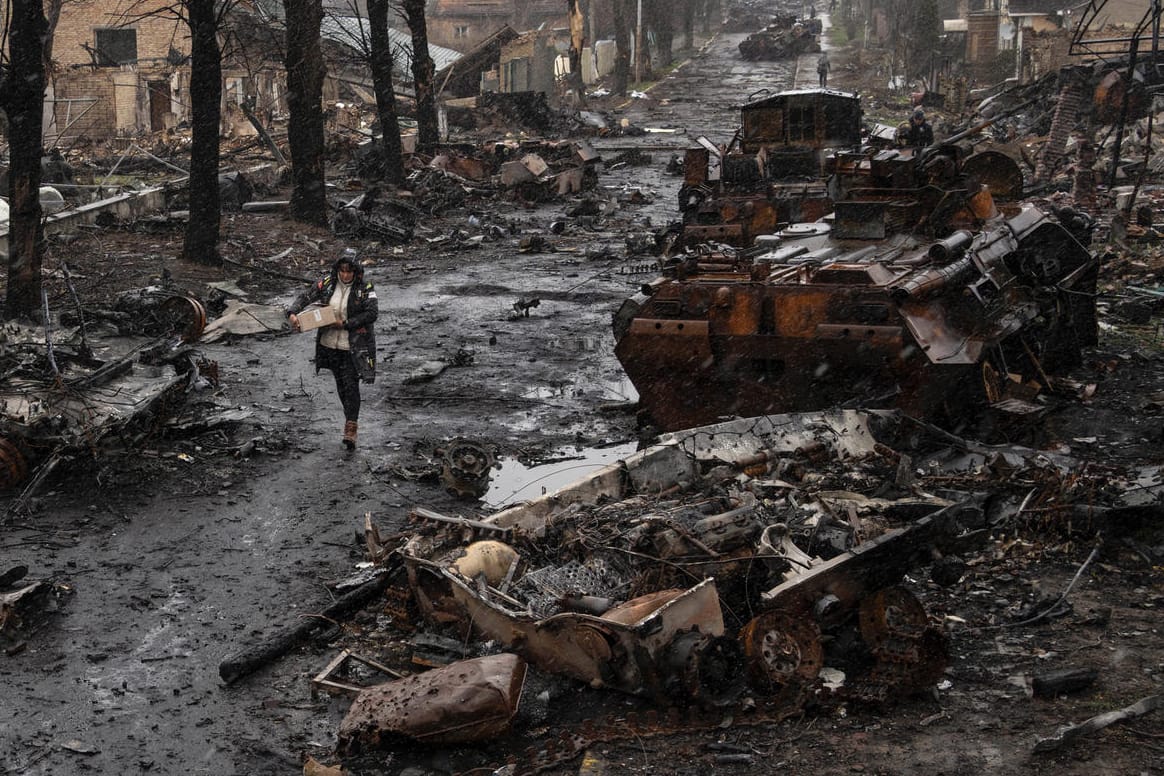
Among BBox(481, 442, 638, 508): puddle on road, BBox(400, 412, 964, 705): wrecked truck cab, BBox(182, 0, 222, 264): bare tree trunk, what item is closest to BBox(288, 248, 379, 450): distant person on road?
BBox(481, 442, 638, 508): puddle on road

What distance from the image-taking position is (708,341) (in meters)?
9.65

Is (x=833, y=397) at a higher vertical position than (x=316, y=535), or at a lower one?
A: higher

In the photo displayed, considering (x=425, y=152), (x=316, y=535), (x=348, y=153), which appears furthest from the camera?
(x=348, y=153)

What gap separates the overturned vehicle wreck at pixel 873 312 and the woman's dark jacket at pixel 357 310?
2.04m

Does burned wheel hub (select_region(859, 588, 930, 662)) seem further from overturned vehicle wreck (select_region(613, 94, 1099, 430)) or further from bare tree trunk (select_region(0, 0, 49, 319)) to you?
bare tree trunk (select_region(0, 0, 49, 319))

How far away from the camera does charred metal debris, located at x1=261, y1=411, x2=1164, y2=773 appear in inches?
227

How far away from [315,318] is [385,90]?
54.5 feet

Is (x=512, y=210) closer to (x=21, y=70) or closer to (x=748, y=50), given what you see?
(x=21, y=70)

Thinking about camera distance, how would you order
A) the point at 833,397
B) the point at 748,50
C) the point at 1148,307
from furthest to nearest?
the point at 748,50 < the point at 1148,307 < the point at 833,397

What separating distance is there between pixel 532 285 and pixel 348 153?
52.3 feet

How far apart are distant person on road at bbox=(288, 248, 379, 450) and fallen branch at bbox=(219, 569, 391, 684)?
123 inches

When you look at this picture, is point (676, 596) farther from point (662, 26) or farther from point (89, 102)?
point (662, 26)

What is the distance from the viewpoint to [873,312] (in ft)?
29.9

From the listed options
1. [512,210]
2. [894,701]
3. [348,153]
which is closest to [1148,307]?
[894,701]
